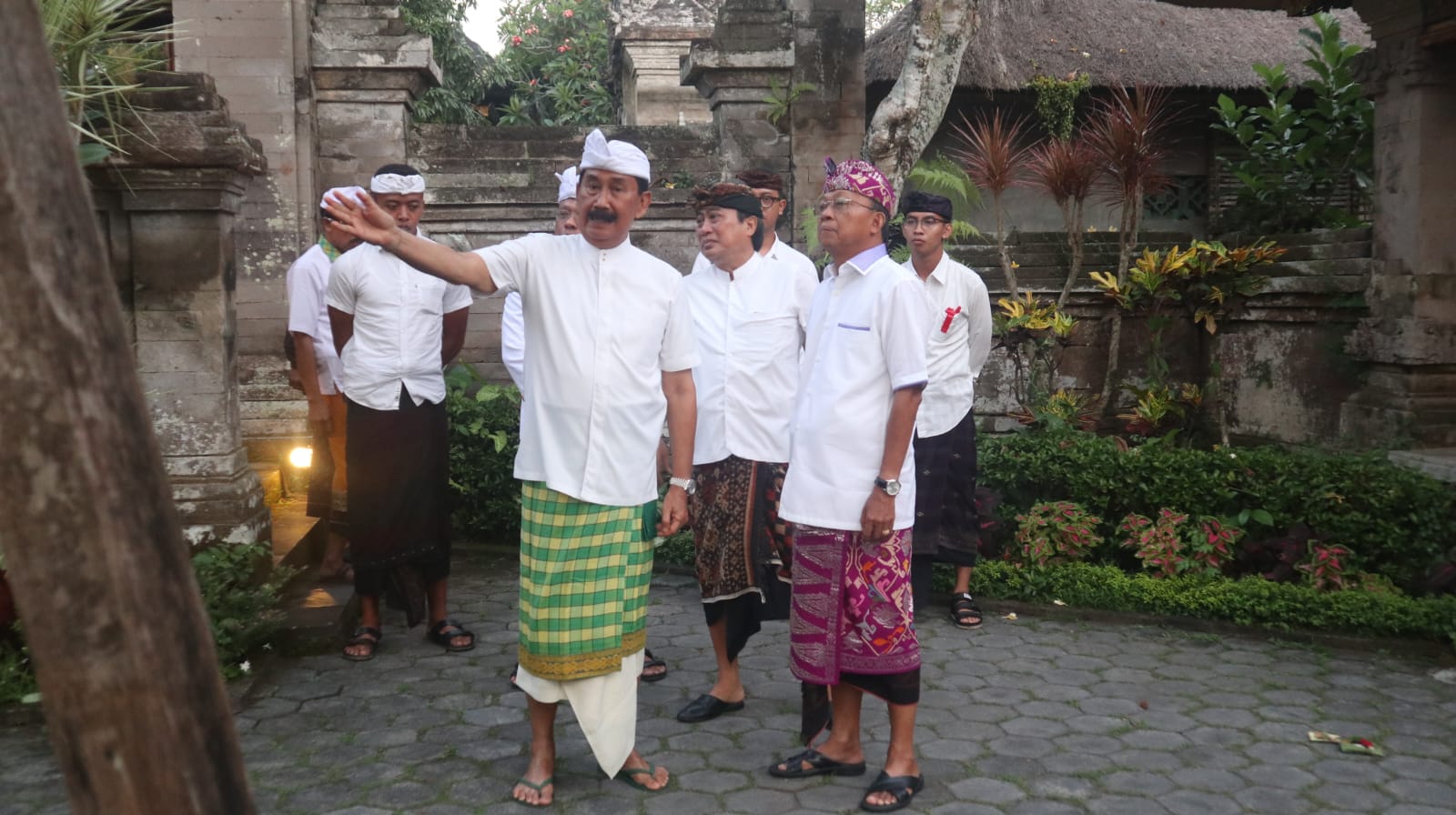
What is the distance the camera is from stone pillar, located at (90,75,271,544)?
573cm

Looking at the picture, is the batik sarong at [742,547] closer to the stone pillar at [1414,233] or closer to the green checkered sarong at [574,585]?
the green checkered sarong at [574,585]

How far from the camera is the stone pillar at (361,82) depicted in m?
9.80

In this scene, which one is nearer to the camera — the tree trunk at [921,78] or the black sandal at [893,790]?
the black sandal at [893,790]

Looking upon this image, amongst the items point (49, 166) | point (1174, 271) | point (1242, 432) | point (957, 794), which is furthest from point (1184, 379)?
point (49, 166)

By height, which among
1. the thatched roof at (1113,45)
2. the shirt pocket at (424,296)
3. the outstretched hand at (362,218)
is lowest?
the shirt pocket at (424,296)

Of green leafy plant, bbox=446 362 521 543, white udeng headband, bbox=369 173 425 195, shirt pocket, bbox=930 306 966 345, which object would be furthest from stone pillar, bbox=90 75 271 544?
shirt pocket, bbox=930 306 966 345

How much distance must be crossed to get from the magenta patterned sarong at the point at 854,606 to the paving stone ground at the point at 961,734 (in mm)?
434

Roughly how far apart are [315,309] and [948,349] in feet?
10.0

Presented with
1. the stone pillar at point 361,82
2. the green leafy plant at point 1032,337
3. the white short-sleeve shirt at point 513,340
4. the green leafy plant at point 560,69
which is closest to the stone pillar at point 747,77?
the stone pillar at point 361,82

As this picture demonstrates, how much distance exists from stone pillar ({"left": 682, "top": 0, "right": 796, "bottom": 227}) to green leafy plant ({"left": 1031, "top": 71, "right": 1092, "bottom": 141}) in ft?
18.4

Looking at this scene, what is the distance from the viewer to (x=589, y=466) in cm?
399

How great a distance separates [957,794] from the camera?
4.07m

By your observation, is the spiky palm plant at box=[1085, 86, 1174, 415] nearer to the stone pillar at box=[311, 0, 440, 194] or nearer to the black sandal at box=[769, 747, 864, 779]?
the stone pillar at box=[311, 0, 440, 194]

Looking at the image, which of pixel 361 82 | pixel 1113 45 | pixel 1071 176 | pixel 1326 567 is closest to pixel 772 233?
pixel 1326 567
